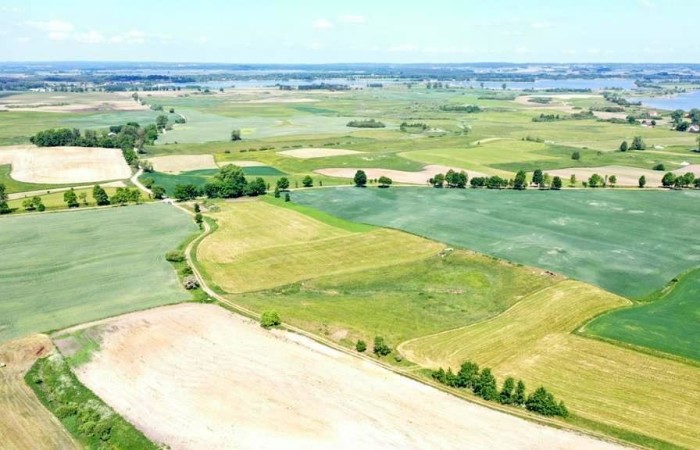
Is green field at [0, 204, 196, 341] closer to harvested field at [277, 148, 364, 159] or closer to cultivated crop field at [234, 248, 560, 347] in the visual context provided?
cultivated crop field at [234, 248, 560, 347]

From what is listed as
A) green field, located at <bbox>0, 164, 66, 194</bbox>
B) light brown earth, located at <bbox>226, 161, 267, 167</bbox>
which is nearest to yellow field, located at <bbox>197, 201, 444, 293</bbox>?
green field, located at <bbox>0, 164, 66, 194</bbox>

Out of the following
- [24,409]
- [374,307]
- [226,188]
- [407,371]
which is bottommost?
[24,409]

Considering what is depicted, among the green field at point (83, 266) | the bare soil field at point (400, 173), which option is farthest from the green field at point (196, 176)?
the green field at point (83, 266)

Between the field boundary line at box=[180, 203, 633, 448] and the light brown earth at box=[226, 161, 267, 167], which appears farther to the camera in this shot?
the light brown earth at box=[226, 161, 267, 167]

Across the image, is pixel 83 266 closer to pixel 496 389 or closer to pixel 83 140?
pixel 496 389

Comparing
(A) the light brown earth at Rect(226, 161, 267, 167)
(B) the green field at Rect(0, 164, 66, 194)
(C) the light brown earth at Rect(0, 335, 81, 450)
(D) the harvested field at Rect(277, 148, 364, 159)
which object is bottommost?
(C) the light brown earth at Rect(0, 335, 81, 450)

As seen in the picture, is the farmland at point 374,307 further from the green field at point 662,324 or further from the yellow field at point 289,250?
the yellow field at point 289,250

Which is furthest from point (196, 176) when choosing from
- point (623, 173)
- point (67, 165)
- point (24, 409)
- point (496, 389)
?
point (623, 173)
